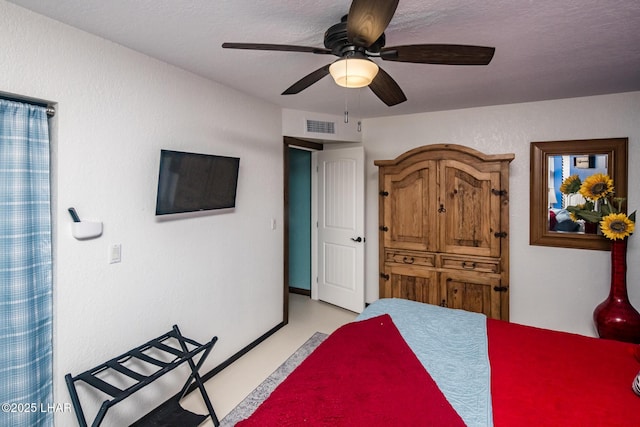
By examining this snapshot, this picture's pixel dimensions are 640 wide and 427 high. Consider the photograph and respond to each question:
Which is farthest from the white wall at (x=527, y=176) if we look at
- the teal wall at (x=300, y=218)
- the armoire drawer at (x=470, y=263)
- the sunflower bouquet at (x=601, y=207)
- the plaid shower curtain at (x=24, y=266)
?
the plaid shower curtain at (x=24, y=266)

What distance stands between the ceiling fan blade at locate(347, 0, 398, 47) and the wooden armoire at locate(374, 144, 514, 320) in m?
2.08

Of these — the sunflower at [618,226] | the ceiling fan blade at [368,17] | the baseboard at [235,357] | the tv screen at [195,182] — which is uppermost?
the ceiling fan blade at [368,17]

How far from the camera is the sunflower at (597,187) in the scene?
273 cm

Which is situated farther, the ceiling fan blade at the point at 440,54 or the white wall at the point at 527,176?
the white wall at the point at 527,176

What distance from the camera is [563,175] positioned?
3.15m

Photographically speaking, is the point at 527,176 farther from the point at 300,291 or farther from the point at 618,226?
the point at 300,291

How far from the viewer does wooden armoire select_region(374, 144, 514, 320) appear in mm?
2980

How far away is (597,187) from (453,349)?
210 centimetres

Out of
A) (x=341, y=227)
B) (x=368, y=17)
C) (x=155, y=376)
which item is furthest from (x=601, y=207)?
(x=155, y=376)

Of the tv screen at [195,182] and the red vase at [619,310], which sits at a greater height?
the tv screen at [195,182]

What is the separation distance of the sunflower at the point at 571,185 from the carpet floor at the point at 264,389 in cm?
272

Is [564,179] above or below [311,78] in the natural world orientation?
below

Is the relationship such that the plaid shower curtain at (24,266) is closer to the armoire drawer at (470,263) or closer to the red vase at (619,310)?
the armoire drawer at (470,263)

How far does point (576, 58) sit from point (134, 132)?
9.41 ft
